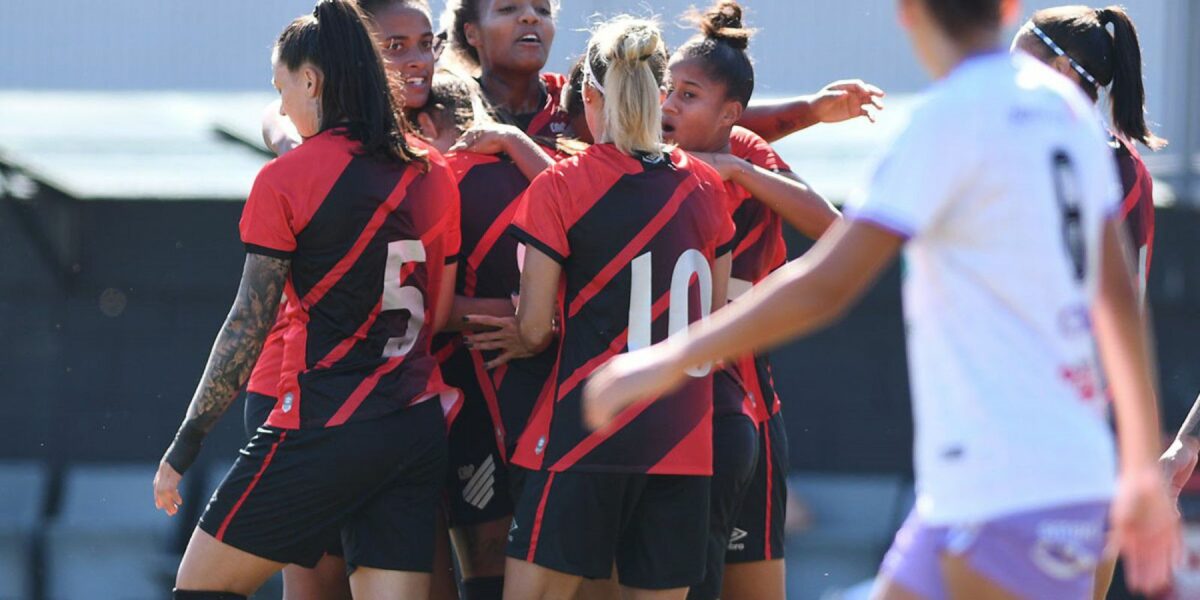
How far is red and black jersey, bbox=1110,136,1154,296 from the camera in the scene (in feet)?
12.8

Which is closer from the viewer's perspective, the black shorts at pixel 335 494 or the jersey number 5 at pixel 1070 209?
the jersey number 5 at pixel 1070 209

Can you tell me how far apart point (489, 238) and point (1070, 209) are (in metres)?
1.95

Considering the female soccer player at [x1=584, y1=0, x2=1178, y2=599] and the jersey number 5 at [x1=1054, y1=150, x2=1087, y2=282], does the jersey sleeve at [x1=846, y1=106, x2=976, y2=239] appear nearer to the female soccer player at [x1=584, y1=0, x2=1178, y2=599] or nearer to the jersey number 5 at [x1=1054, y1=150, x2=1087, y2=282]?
the female soccer player at [x1=584, y1=0, x2=1178, y2=599]

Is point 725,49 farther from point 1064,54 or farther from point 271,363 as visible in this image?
point 271,363

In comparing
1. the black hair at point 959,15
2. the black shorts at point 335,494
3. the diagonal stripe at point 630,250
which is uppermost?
the black hair at point 959,15

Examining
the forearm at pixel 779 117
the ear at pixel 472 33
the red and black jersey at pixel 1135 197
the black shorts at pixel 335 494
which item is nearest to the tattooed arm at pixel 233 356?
the black shorts at pixel 335 494

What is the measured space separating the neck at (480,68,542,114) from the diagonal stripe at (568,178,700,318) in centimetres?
93

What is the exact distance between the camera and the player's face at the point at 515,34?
428 centimetres

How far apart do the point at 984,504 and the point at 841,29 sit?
3.83m

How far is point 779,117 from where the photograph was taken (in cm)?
Answer: 448

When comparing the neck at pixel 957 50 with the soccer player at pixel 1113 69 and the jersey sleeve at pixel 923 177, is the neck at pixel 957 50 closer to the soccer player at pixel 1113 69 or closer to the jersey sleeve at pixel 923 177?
the jersey sleeve at pixel 923 177

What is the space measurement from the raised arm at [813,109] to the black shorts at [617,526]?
4.14ft

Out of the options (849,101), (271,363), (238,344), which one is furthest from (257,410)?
(849,101)

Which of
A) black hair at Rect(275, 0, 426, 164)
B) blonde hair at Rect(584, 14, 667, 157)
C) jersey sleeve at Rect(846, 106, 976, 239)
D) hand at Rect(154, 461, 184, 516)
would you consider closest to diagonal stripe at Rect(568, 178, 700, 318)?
blonde hair at Rect(584, 14, 667, 157)
